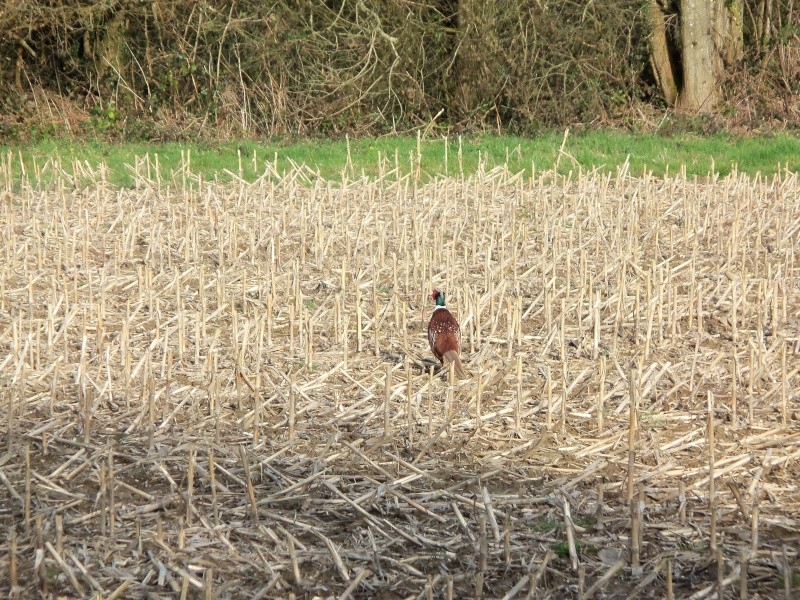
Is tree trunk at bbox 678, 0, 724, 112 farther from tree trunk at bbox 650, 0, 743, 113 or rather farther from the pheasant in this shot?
the pheasant

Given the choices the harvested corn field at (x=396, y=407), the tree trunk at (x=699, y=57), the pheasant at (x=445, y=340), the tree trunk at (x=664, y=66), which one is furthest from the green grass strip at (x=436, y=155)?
the pheasant at (x=445, y=340)

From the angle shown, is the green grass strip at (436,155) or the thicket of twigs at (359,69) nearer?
the green grass strip at (436,155)

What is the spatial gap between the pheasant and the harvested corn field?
12cm

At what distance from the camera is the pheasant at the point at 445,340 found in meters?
6.10

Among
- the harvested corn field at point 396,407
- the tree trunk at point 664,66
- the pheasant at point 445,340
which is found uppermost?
the tree trunk at point 664,66

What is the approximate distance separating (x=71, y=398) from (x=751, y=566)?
11.3 feet

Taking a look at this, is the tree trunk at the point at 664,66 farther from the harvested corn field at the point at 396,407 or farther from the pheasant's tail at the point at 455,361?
the pheasant's tail at the point at 455,361

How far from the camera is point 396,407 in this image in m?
5.77

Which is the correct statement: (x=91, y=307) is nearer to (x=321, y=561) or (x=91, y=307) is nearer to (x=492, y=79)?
(x=321, y=561)

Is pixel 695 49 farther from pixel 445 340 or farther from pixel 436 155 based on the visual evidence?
pixel 445 340

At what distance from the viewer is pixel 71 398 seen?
5.85 m

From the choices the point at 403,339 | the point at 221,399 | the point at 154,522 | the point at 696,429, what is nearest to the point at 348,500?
the point at 154,522

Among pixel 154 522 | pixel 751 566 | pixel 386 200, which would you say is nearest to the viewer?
pixel 751 566

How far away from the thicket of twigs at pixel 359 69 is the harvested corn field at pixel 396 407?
9095 millimetres
